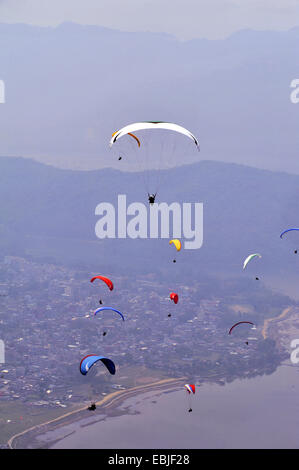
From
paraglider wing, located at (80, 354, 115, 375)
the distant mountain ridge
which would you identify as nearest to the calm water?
paraglider wing, located at (80, 354, 115, 375)

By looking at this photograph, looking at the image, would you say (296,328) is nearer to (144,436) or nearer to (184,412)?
(184,412)

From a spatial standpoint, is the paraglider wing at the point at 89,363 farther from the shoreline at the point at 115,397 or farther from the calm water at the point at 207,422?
the calm water at the point at 207,422

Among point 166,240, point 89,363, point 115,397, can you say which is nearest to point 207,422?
point 115,397

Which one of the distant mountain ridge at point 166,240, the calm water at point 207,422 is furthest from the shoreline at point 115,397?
the distant mountain ridge at point 166,240

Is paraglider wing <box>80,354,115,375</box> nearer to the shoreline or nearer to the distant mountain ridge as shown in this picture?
the shoreline
